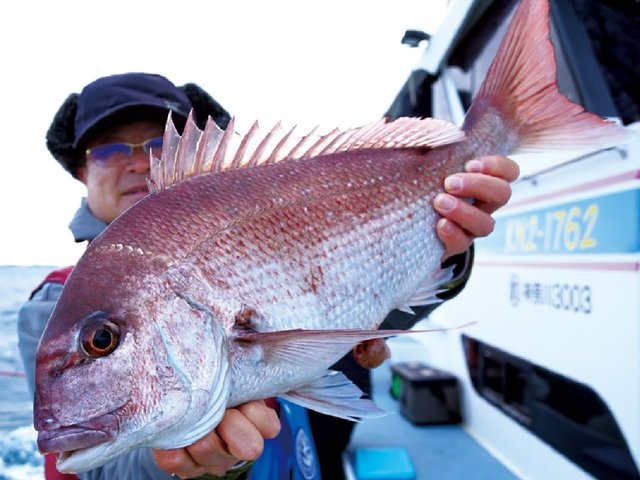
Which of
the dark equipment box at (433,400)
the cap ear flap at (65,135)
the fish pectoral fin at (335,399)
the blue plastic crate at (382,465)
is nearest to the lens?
the fish pectoral fin at (335,399)

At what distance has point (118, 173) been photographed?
77.2 inches

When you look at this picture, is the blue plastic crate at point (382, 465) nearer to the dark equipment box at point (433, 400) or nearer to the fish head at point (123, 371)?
the dark equipment box at point (433, 400)

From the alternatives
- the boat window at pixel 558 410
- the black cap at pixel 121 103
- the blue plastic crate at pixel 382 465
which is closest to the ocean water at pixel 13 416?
the black cap at pixel 121 103

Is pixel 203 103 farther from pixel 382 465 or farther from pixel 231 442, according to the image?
pixel 382 465

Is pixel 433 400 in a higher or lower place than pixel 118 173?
lower

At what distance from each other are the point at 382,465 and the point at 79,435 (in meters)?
2.35

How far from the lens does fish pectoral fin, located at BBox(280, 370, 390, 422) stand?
1058mm

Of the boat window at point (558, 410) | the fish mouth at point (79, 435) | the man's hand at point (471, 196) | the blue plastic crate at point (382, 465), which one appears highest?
the man's hand at point (471, 196)

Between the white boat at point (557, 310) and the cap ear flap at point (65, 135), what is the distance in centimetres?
214

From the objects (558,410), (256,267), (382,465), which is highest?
(256,267)

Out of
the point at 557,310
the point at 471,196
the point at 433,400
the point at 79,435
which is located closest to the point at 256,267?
the point at 79,435

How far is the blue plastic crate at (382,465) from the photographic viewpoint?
2.74 m

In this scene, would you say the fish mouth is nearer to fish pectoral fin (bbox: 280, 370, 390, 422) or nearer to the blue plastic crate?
fish pectoral fin (bbox: 280, 370, 390, 422)

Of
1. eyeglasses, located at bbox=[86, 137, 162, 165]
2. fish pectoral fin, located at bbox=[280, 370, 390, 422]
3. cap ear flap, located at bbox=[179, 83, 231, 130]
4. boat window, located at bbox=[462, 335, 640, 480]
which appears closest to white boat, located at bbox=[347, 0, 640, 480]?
boat window, located at bbox=[462, 335, 640, 480]
